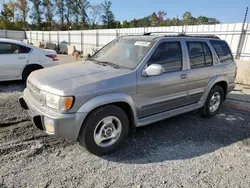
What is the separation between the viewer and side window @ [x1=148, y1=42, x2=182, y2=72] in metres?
3.61

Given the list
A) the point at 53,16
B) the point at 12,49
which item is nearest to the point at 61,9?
the point at 53,16

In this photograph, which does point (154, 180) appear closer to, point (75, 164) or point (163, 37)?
point (75, 164)

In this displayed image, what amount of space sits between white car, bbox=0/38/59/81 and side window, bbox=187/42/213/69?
504cm

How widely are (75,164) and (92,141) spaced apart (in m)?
0.40

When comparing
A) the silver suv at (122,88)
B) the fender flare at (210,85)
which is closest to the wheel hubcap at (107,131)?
the silver suv at (122,88)

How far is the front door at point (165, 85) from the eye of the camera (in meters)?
Answer: 3.44

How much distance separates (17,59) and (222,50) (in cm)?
598

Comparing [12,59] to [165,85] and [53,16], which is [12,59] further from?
[53,16]

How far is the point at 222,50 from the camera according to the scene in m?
4.98

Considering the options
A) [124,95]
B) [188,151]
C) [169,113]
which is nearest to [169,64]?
[169,113]

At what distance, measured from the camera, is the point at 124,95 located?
3129 millimetres

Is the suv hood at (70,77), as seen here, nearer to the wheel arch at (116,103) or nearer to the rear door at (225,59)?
the wheel arch at (116,103)

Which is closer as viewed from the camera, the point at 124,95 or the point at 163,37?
the point at 124,95

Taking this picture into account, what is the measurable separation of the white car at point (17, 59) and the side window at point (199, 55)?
5038 millimetres
